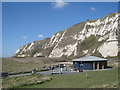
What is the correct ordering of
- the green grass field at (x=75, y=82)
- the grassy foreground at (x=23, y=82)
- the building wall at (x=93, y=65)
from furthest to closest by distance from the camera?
1. the building wall at (x=93, y=65)
2. the grassy foreground at (x=23, y=82)
3. the green grass field at (x=75, y=82)

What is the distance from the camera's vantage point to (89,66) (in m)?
40.5

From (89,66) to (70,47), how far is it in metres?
Result: 64.2

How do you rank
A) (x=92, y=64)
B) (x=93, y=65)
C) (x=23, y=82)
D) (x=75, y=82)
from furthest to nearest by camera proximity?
1. (x=92, y=64)
2. (x=93, y=65)
3. (x=23, y=82)
4. (x=75, y=82)

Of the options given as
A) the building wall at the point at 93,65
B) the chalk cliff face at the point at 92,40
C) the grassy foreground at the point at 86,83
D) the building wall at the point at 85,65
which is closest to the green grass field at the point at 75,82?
the grassy foreground at the point at 86,83

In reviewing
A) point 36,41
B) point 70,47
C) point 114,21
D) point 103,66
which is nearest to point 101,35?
point 114,21

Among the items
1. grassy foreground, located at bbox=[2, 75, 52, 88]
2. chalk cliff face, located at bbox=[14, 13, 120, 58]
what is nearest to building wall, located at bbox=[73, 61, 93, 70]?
grassy foreground, located at bbox=[2, 75, 52, 88]

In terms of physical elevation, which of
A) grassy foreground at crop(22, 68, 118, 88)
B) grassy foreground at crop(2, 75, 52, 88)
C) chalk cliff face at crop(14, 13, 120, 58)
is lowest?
grassy foreground at crop(2, 75, 52, 88)

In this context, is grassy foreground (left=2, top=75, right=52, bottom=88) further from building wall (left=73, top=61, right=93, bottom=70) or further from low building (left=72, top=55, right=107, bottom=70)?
low building (left=72, top=55, right=107, bottom=70)

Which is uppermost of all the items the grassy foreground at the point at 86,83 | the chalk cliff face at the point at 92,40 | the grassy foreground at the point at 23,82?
the chalk cliff face at the point at 92,40

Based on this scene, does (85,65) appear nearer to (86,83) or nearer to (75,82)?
(75,82)

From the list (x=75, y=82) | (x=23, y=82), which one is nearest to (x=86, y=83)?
(x=75, y=82)

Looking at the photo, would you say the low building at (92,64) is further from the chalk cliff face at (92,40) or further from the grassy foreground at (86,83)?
the chalk cliff face at (92,40)

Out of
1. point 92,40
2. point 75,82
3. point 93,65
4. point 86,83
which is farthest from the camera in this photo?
point 92,40

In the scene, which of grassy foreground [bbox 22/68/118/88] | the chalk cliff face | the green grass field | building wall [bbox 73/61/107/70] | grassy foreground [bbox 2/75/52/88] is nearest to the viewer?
grassy foreground [bbox 22/68/118/88]
